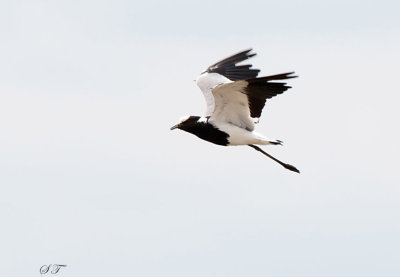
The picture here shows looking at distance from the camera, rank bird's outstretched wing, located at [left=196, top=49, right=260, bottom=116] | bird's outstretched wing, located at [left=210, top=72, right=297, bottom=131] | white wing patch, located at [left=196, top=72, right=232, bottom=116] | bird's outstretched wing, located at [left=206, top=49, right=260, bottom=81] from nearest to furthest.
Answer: bird's outstretched wing, located at [left=210, top=72, right=297, bottom=131] < white wing patch, located at [left=196, top=72, right=232, bottom=116] < bird's outstretched wing, located at [left=196, top=49, right=260, bottom=116] < bird's outstretched wing, located at [left=206, top=49, right=260, bottom=81]

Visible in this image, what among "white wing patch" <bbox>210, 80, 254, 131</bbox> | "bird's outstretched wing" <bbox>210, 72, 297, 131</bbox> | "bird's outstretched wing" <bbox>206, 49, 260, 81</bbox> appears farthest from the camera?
"bird's outstretched wing" <bbox>206, 49, 260, 81</bbox>

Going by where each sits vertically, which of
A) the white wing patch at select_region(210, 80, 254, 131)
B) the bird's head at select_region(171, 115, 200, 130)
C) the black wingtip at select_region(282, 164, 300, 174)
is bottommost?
the black wingtip at select_region(282, 164, 300, 174)

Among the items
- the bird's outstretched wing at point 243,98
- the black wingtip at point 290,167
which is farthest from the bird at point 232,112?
the black wingtip at point 290,167

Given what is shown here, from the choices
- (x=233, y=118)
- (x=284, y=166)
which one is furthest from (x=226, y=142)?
(x=284, y=166)

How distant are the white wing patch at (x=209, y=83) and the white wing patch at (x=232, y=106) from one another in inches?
28.0

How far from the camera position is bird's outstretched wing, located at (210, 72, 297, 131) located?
21922 millimetres

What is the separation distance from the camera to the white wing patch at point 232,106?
22.9 meters

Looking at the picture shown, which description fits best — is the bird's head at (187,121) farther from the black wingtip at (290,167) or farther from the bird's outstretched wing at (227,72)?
the black wingtip at (290,167)

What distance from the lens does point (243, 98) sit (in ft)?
76.6

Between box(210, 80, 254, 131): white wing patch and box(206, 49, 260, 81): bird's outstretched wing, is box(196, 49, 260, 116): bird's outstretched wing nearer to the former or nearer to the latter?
box(206, 49, 260, 81): bird's outstretched wing

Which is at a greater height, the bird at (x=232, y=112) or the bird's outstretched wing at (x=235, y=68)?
the bird's outstretched wing at (x=235, y=68)

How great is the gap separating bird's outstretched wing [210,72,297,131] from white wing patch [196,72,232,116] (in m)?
0.80

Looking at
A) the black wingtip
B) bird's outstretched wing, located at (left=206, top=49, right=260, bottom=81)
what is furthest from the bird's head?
the black wingtip

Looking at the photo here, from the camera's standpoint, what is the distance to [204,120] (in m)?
24.3
